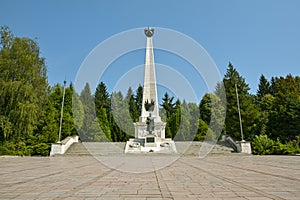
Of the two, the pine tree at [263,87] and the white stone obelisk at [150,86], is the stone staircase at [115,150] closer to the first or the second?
the white stone obelisk at [150,86]

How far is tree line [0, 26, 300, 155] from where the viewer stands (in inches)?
839

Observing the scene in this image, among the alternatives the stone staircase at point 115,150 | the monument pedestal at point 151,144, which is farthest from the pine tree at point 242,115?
the monument pedestal at point 151,144

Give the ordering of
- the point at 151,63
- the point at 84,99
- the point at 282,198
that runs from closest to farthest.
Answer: the point at 282,198 → the point at 151,63 → the point at 84,99

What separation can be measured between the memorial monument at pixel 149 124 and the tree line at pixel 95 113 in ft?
23.4

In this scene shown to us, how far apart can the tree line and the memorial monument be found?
23.4 ft

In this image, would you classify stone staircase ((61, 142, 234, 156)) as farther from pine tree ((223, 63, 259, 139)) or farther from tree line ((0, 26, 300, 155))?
pine tree ((223, 63, 259, 139))

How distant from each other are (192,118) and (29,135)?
29.3 metres

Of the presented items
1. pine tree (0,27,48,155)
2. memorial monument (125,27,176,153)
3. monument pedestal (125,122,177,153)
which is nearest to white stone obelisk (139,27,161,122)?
memorial monument (125,27,176,153)

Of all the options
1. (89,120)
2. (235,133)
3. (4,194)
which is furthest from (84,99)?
(4,194)

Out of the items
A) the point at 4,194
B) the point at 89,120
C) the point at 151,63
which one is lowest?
the point at 4,194

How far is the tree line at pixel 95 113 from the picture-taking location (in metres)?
21.3

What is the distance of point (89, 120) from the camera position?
3884 cm

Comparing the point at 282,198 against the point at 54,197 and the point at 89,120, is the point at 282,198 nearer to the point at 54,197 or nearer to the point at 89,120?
the point at 54,197

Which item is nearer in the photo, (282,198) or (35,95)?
(282,198)
